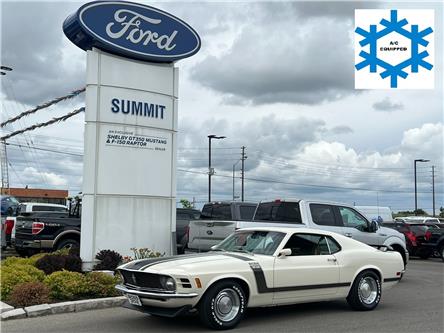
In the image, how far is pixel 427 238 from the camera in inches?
857

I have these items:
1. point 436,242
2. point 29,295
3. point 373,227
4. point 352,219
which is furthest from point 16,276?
point 436,242

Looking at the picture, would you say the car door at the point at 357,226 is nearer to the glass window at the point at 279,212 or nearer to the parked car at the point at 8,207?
the glass window at the point at 279,212

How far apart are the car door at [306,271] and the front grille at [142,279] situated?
1.80 metres

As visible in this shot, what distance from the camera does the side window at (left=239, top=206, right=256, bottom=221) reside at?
571 inches

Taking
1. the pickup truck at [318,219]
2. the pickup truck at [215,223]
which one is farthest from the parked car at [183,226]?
the pickup truck at [318,219]

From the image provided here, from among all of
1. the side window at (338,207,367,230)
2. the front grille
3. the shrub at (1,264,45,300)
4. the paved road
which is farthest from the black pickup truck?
the front grille

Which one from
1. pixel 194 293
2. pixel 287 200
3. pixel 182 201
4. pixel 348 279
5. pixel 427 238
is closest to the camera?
pixel 194 293

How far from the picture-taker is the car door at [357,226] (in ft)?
44.1

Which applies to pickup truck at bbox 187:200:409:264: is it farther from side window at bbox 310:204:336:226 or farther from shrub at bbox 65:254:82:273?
shrub at bbox 65:254:82:273

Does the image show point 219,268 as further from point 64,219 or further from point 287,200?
point 64,219

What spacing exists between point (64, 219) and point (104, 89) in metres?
4.99

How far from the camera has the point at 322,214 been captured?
43.6 feet

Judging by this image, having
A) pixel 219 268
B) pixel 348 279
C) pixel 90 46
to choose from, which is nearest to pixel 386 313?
pixel 348 279

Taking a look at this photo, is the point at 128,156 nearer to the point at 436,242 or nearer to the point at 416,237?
the point at 416,237
